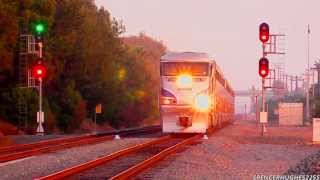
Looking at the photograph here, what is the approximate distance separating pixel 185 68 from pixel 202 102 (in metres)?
2.12

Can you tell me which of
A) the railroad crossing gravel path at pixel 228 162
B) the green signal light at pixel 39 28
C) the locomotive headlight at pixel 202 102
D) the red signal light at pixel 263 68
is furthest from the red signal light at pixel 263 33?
the green signal light at pixel 39 28

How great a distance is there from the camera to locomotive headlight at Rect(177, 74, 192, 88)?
111 ft

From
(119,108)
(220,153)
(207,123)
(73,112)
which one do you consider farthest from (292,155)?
(119,108)

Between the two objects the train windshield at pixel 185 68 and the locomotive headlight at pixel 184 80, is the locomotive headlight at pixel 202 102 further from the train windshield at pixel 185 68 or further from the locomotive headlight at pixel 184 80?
the train windshield at pixel 185 68

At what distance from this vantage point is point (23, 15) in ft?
159

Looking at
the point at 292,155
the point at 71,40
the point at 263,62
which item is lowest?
the point at 292,155

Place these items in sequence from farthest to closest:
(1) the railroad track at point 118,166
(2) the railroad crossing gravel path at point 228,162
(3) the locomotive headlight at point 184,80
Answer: (3) the locomotive headlight at point 184,80
(2) the railroad crossing gravel path at point 228,162
(1) the railroad track at point 118,166

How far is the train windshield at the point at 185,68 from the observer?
3422 cm

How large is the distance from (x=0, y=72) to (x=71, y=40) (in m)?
8.10

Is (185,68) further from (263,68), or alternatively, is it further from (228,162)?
(228,162)

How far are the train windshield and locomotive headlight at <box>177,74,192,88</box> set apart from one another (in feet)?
0.80

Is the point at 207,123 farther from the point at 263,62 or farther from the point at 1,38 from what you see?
the point at 1,38

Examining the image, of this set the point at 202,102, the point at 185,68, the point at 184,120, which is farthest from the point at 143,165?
the point at 185,68

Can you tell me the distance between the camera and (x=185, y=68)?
34438 mm
